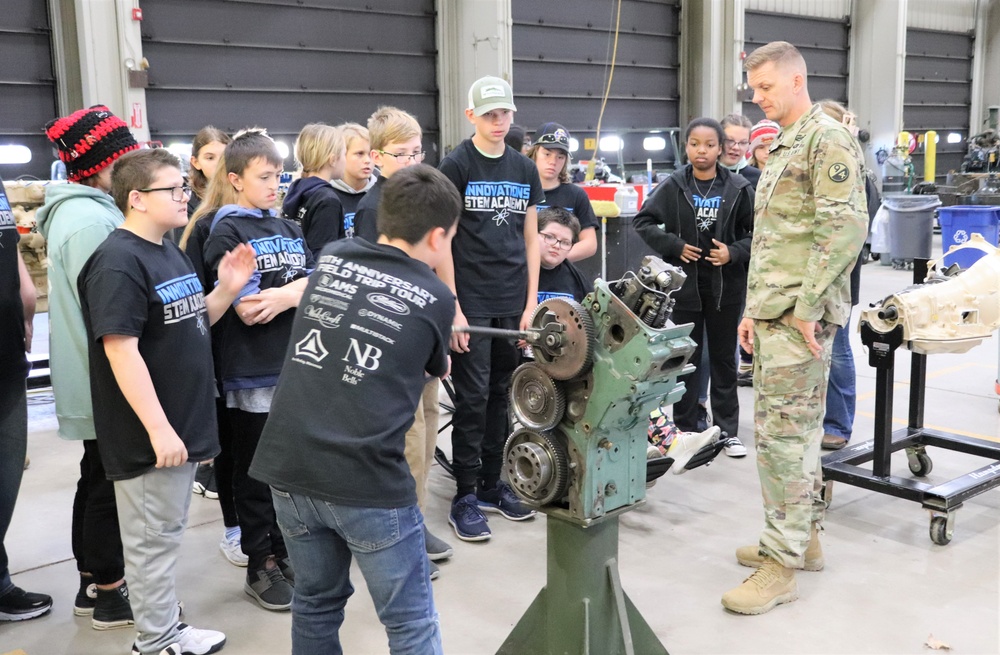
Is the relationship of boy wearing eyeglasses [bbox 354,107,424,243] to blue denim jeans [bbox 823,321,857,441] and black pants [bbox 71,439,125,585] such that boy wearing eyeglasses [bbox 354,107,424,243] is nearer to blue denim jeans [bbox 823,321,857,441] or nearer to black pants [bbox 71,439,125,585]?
black pants [bbox 71,439,125,585]

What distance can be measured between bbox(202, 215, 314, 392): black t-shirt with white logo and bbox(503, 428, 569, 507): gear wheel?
2.85 feet

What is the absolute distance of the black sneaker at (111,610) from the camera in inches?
105

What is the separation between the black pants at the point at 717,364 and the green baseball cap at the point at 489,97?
134 cm

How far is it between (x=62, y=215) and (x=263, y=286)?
1.91ft

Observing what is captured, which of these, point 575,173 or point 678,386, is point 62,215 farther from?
point 575,173

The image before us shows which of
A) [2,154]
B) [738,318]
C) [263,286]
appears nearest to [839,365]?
[738,318]

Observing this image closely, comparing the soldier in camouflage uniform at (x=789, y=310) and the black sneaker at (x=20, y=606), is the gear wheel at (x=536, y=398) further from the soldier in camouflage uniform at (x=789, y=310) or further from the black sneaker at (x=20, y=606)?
the black sneaker at (x=20, y=606)

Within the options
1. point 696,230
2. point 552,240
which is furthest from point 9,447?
point 696,230

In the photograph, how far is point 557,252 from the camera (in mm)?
3676

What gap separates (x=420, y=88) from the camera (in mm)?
9992

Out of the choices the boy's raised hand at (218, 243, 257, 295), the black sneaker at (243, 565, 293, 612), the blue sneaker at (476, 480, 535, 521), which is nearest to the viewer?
the boy's raised hand at (218, 243, 257, 295)

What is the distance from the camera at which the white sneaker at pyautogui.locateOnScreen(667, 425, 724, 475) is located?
330 centimetres

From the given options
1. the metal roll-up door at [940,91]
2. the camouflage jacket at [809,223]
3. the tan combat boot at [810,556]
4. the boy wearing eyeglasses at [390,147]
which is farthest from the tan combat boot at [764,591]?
the metal roll-up door at [940,91]

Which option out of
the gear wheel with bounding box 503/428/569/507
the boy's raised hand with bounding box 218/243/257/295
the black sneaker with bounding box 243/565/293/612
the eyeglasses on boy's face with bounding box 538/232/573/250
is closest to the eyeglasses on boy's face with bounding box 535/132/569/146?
the eyeglasses on boy's face with bounding box 538/232/573/250
